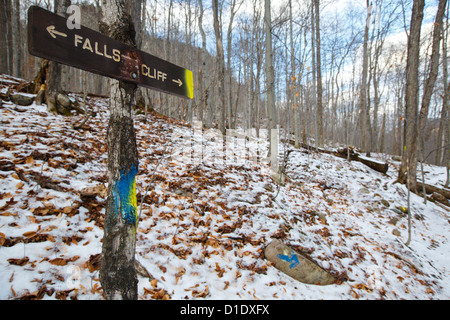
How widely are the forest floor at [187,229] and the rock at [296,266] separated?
9cm

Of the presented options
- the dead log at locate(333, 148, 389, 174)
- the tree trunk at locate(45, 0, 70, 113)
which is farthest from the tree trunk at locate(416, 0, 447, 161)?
the tree trunk at locate(45, 0, 70, 113)

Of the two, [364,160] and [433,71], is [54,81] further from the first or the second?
[364,160]

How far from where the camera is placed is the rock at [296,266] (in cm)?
301

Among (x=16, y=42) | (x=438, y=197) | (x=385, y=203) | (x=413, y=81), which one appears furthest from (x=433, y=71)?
(x=16, y=42)

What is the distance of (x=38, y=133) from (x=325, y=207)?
7.22 meters

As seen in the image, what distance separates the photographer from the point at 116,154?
5.23 ft

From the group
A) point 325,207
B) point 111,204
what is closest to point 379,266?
point 325,207

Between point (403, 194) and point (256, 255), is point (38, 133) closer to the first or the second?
point (256, 255)

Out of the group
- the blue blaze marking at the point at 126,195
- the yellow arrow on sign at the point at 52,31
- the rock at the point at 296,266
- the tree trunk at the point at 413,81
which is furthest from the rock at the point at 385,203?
the yellow arrow on sign at the point at 52,31

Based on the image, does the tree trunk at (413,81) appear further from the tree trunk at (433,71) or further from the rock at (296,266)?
the rock at (296,266)

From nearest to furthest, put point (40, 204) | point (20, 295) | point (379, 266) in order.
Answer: point (20, 295) → point (40, 204) → point (379, 266)

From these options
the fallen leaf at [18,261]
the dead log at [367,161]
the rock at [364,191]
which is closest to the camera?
the fallen leaf at [18,261]

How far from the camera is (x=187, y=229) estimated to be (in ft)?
10.5

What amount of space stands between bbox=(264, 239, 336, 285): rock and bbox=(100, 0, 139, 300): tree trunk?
87.6 inches
